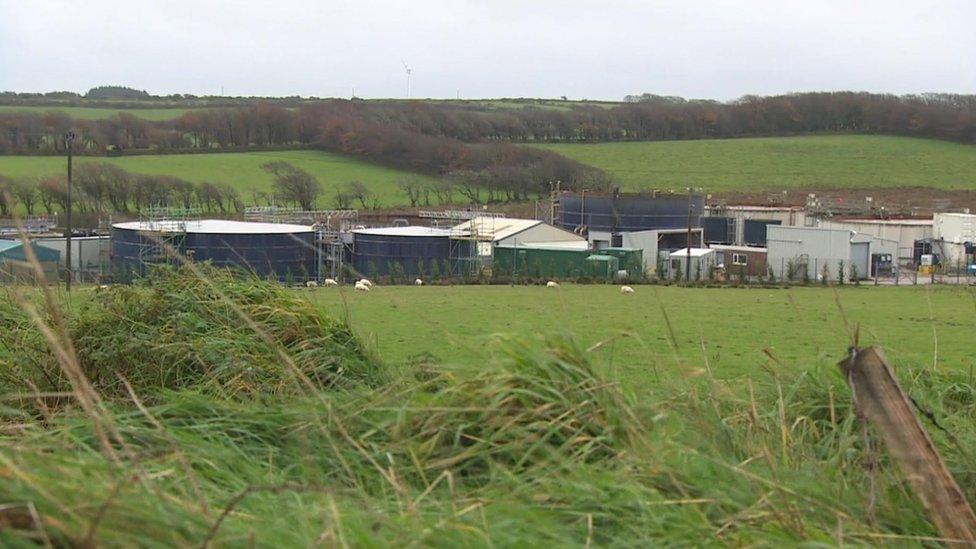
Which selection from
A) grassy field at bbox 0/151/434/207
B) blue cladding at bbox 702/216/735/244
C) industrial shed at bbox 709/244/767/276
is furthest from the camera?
grassy field at bbox 0/151/434/207

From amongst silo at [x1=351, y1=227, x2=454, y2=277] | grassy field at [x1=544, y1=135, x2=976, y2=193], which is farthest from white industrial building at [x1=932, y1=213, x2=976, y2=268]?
grassy field at [x1=544, y1=135, x2=976, y2=193]

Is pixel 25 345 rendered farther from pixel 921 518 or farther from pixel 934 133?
pixel 934 133

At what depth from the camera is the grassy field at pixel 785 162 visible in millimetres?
91688

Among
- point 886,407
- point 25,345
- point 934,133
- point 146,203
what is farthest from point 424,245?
point 934,133

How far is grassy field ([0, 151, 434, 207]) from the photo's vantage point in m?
79.6

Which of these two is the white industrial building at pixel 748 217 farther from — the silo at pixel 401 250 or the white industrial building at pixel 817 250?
the silo at pixel 401 250

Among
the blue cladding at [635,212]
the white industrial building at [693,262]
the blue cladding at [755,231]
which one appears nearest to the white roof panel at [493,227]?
the blue cladding at [635,212]

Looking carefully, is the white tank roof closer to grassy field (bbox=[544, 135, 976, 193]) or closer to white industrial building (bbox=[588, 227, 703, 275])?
white industrial building (bbox=[588, 227, 703, 275])

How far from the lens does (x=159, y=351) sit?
6.75 meters

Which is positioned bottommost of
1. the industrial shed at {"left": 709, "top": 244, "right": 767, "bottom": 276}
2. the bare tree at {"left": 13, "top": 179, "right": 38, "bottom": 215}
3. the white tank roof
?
the industrial shed at {"left": 709, "top": 244, "right": 767, "bottom": 276}

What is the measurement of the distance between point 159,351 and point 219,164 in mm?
83264

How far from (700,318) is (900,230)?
122 feet

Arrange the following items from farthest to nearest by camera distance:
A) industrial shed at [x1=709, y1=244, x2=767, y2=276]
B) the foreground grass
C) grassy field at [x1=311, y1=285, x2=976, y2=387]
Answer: industrial shed at [x1=709, y1=244, x2=767, y2=276] < grassy field at [x1=311, y1=285, x2=976, y2=387] < the foreground grass

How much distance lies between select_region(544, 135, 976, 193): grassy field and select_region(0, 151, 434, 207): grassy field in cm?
1924
